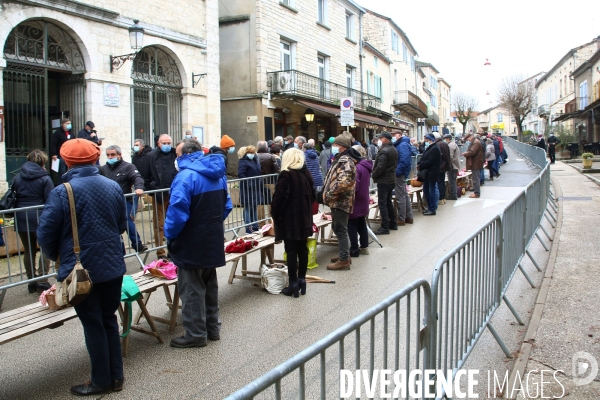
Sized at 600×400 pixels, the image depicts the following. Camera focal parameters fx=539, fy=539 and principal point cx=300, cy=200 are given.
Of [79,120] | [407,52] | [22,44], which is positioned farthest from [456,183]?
[407,52]

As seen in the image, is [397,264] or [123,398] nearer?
[123,398]

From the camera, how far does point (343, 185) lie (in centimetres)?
753

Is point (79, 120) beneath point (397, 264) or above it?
above

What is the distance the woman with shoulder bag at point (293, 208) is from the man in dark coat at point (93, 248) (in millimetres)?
2480

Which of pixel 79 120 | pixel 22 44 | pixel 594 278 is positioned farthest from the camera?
pixel 79 120

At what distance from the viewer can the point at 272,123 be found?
→ 21.3m

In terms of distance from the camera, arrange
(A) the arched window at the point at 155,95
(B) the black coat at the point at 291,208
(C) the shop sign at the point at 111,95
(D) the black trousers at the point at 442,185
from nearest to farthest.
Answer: (B) the black coat at the point at 291,208
(C) the shop sign at the point at 111,95
(D) the black trousers at the point at 442,185
(A) the arched window at the point at 155,95

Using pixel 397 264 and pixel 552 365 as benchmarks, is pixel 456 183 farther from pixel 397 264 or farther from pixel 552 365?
pixel 552 365

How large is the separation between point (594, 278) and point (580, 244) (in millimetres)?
2264

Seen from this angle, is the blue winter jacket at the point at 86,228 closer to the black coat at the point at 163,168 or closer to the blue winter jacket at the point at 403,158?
the black coat at the point at 163,168

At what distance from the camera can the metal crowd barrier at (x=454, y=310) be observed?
1991 mm

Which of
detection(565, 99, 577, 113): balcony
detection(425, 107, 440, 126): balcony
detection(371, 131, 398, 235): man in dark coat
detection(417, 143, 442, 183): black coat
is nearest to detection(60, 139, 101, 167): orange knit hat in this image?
detection(371, 131, 398, 235): man in dark coat

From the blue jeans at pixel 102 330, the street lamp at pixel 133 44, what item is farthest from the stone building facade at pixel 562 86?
the blue jeans at pixel 102 330

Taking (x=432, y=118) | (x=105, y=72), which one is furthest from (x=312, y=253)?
(x=432, y=118)
